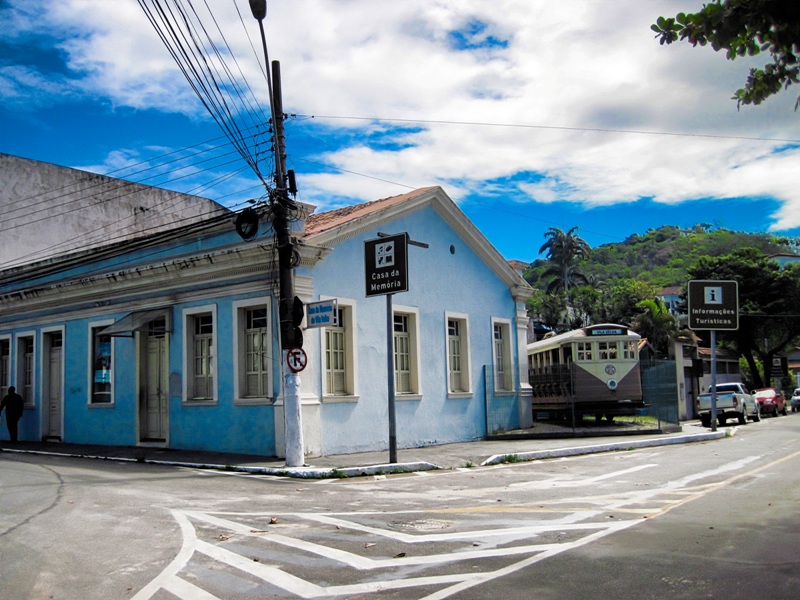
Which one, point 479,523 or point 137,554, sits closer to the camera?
point 137,554

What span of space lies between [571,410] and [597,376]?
140 centimetres

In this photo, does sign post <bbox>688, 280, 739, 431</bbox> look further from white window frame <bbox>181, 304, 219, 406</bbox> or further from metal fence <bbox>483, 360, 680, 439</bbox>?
white window frame <bbox>181, 304, 219, 406</bbox>

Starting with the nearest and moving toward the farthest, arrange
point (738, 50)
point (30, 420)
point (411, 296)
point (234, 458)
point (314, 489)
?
1. point (738, 50)
2. point (314, 489)
3. point (234, 458)
4. point (411, 296)
5. point (30, 420)

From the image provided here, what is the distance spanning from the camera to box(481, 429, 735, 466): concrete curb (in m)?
16.4

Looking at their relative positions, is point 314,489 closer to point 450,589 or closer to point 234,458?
point 234,458

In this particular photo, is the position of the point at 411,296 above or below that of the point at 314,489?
above

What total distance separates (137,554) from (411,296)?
1328 cm

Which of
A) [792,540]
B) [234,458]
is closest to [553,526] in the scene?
[792,540]

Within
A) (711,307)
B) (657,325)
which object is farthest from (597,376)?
(657,325)

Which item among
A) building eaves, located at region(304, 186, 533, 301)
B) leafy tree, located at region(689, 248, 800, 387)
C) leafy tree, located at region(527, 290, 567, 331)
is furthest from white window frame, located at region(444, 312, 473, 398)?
leafy tree, located at region(689, 248, 800, 387)

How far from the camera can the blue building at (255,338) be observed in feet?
55.4

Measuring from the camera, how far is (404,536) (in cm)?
773

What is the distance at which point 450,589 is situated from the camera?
566 cm

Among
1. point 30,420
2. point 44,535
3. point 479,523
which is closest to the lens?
point 44,535
